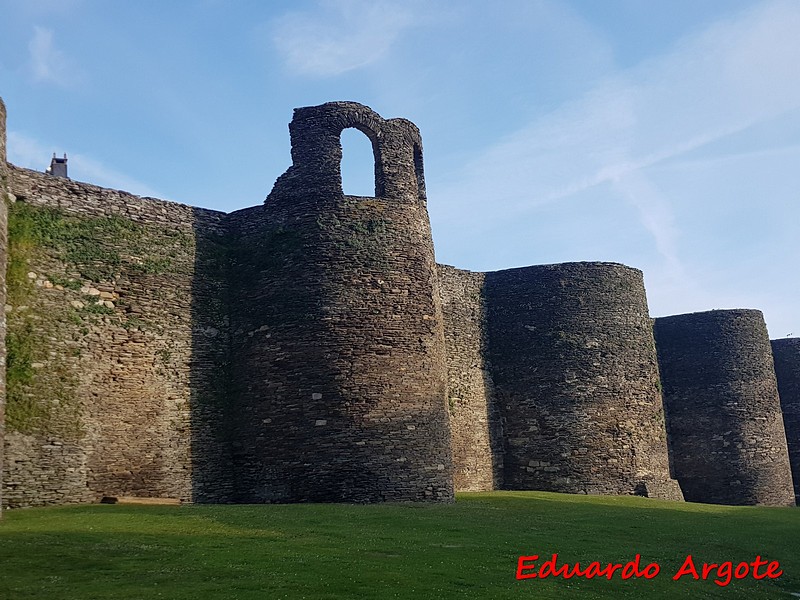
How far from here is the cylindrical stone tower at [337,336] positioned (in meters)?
22.2

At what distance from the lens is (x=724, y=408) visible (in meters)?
36.1

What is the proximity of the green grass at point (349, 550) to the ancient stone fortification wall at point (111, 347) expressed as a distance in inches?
74.9

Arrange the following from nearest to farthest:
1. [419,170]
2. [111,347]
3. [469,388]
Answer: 1. [111,347]
2. [419,170]
3. [469,388]

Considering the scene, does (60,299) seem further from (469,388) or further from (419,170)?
(469,388)

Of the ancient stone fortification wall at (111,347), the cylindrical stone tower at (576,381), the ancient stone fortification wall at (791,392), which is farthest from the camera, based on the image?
the ancient stone fortification wall at (791,392)

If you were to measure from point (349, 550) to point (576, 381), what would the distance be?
62.5ft

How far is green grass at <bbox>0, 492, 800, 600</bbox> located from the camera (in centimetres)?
1113

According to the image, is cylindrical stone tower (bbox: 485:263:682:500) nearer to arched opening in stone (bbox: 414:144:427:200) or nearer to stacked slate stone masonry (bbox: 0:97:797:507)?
stacked slate stone masonry (bbox: 0:97:797:507)

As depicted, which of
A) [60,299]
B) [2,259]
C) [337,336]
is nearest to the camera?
[2,259]

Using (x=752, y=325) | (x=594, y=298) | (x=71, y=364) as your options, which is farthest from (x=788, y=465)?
(x=71, y=364)

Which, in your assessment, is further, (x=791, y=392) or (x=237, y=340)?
(x=791, y=392)

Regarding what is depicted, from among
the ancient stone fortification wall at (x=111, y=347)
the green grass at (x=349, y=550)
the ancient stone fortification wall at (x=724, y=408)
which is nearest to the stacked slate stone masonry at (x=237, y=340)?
the ancient stone fortification wall at (x=111, y=347)

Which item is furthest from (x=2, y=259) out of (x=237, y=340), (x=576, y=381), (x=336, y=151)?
(x=576, y=381)

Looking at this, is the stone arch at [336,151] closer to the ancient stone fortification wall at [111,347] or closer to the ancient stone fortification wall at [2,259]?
the ancient stone fortification wall at [111,347]
